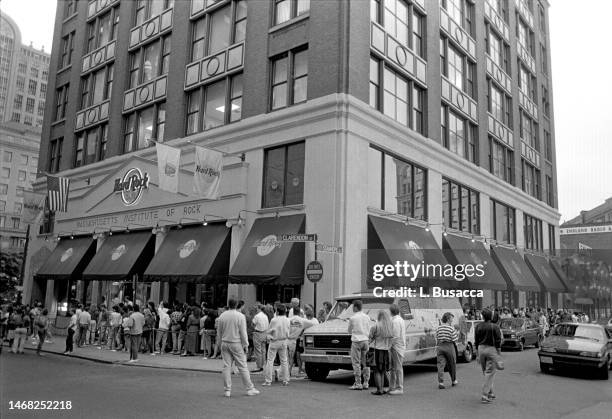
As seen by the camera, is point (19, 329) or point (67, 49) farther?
point (67, 49)

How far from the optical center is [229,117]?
24.5m

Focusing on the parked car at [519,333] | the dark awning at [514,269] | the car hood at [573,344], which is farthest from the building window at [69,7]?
the car hood at [573,344]

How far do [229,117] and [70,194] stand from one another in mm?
13667

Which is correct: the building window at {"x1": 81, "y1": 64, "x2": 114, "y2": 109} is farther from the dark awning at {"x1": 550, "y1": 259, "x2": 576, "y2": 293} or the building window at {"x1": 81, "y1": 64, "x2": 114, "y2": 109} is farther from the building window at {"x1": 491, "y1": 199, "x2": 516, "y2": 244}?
the dark awning at {"x1": 550, "y1": 259, "x2": 576, "y2": 293}

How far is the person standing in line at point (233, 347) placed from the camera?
10.4 meters

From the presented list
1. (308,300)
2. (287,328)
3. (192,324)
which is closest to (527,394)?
(287,328)

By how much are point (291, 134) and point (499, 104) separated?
63.0ft

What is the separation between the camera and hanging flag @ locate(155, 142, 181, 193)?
67.4ft

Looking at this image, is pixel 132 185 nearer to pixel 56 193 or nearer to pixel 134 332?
pixel 56 193

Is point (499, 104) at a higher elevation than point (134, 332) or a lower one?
higher

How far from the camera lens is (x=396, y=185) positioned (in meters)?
23.0

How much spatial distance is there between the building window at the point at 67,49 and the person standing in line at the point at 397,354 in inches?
1287

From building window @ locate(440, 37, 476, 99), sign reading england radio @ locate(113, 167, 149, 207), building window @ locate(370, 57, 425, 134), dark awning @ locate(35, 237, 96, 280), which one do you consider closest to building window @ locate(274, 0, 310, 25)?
building window @ locate(370, 57, 425, 134)

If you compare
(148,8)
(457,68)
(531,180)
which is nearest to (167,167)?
(148,8)
